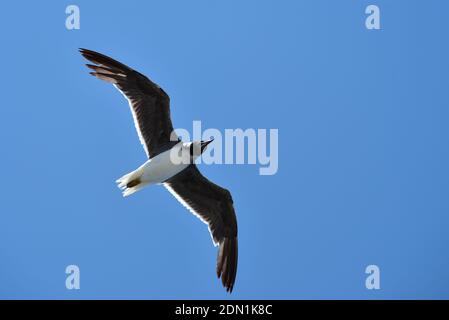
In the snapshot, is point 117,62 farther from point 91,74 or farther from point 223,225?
point 223,225

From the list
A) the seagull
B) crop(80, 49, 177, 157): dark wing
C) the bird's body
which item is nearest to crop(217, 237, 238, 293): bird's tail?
the seagull

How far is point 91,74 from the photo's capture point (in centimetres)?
1495

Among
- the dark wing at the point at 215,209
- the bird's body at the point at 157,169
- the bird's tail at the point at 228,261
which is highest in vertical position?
the bird's body at the point at 157,169

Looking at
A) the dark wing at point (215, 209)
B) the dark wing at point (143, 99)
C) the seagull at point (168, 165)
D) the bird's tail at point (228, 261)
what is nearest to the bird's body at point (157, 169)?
the seagull at point (168, 165)

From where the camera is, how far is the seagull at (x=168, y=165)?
15.1 m

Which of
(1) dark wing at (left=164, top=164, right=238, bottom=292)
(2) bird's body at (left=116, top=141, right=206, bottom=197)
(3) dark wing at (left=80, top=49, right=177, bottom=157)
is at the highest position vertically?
(3) dark wing at (left=80, top=49, right=177, bottom=157)

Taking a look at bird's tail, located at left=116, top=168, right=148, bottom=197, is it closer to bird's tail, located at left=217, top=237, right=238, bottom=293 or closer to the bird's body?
the bird's body

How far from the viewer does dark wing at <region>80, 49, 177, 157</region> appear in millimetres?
15062

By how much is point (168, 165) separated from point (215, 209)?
1492mm

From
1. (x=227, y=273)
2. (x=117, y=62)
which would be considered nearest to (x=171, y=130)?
(x=117, y=62)

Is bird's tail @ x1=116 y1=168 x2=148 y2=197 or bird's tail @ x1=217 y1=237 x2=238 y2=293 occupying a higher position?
bird's tail @ x1=116 y1=168 x2=148 y2=197

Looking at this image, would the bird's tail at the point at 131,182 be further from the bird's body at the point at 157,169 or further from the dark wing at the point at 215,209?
the dark wing at the point at 215,209

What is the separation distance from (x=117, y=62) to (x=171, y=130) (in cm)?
153

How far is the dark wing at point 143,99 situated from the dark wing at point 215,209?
2.71 ft
